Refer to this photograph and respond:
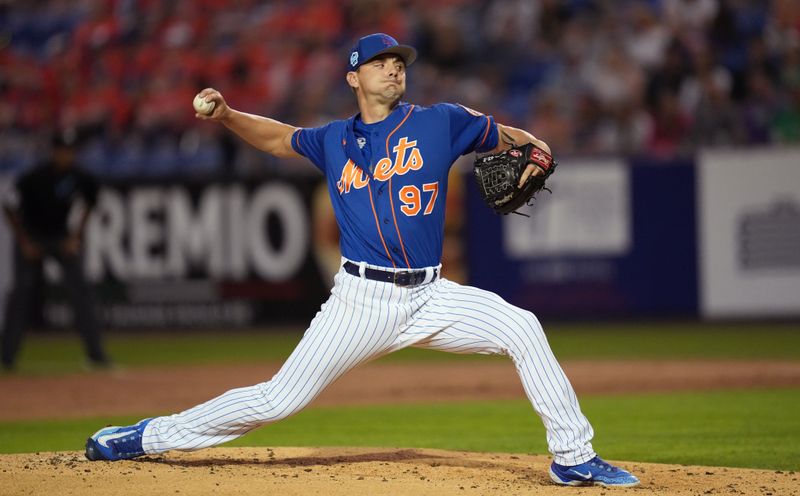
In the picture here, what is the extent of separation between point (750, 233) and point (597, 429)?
22.4 ft

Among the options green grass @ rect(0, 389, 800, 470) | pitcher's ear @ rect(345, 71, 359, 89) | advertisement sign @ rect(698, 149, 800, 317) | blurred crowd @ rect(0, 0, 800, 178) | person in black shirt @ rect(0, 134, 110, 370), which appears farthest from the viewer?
blurred crowd @ rect(0, 0, 800, 178)

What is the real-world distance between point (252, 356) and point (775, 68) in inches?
274

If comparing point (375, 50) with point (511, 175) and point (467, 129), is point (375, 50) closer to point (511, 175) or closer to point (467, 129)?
point (467, 129)

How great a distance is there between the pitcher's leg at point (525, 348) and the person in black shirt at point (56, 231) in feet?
21.7

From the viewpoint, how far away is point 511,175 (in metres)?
5.11

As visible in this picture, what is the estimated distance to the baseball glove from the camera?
5.11m

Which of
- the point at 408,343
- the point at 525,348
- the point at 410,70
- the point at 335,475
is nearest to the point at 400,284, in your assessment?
the point at 408,343

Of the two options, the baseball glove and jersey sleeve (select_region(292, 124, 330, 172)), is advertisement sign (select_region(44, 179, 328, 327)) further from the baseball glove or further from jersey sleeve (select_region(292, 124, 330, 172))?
the baseball glove

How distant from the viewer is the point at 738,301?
13516 millimetres

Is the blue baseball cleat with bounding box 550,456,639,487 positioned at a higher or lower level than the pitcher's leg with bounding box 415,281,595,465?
lower

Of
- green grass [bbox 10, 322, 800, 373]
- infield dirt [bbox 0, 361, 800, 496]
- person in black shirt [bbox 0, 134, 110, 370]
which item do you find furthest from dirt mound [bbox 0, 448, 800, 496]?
green grass [bbox 10, 322, 800, 373]

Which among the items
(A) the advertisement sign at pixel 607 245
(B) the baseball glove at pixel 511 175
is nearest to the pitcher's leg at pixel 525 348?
(B) the baseball glove at pixel 511 175

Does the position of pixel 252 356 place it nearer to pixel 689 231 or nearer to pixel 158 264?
pixel 158 264

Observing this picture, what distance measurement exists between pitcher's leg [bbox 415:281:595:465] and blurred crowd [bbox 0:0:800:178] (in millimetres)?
9299
